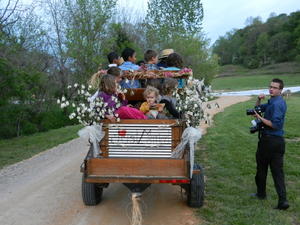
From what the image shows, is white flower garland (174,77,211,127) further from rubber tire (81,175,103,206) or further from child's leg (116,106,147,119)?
rubber tire (81,175,103,206)

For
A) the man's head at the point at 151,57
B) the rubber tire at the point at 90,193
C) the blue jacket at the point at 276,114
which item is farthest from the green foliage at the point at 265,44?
the rubber tire at the point at 90,193

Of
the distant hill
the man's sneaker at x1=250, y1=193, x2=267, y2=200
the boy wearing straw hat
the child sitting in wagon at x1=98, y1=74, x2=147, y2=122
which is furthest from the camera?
the distant hill

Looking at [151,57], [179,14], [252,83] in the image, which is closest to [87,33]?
[151,57]

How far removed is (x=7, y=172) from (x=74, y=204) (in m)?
3.80

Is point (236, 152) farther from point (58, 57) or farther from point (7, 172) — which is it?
point (58, 57)

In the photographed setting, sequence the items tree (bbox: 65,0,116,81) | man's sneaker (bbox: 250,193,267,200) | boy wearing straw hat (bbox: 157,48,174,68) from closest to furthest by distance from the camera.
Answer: man's sneaker (bbox: 250,193,267,200) < boy wearing straw hat (bbox: 157,48,174,68) < tree (bbox: 65,0,116,81)

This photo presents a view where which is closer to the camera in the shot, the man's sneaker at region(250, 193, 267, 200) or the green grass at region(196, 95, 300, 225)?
the green grass at region(196, 95, 300, 225)

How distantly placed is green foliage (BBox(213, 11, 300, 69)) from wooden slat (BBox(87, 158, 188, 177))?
89.3m

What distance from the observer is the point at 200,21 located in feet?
160

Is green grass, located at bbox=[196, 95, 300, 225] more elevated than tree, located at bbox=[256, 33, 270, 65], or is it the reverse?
tree, located at bbox=[256, 33, 270, 65]

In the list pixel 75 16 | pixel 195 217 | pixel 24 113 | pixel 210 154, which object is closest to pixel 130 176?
pixel 195 217

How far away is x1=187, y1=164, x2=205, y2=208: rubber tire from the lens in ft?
18.1

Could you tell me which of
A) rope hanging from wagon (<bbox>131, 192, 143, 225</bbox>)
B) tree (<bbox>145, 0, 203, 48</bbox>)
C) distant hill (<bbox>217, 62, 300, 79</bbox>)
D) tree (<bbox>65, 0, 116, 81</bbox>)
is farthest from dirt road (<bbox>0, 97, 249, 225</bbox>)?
distant hill (<bbox>217, 62, 300, 79</bbox>)

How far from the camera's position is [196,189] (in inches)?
218
